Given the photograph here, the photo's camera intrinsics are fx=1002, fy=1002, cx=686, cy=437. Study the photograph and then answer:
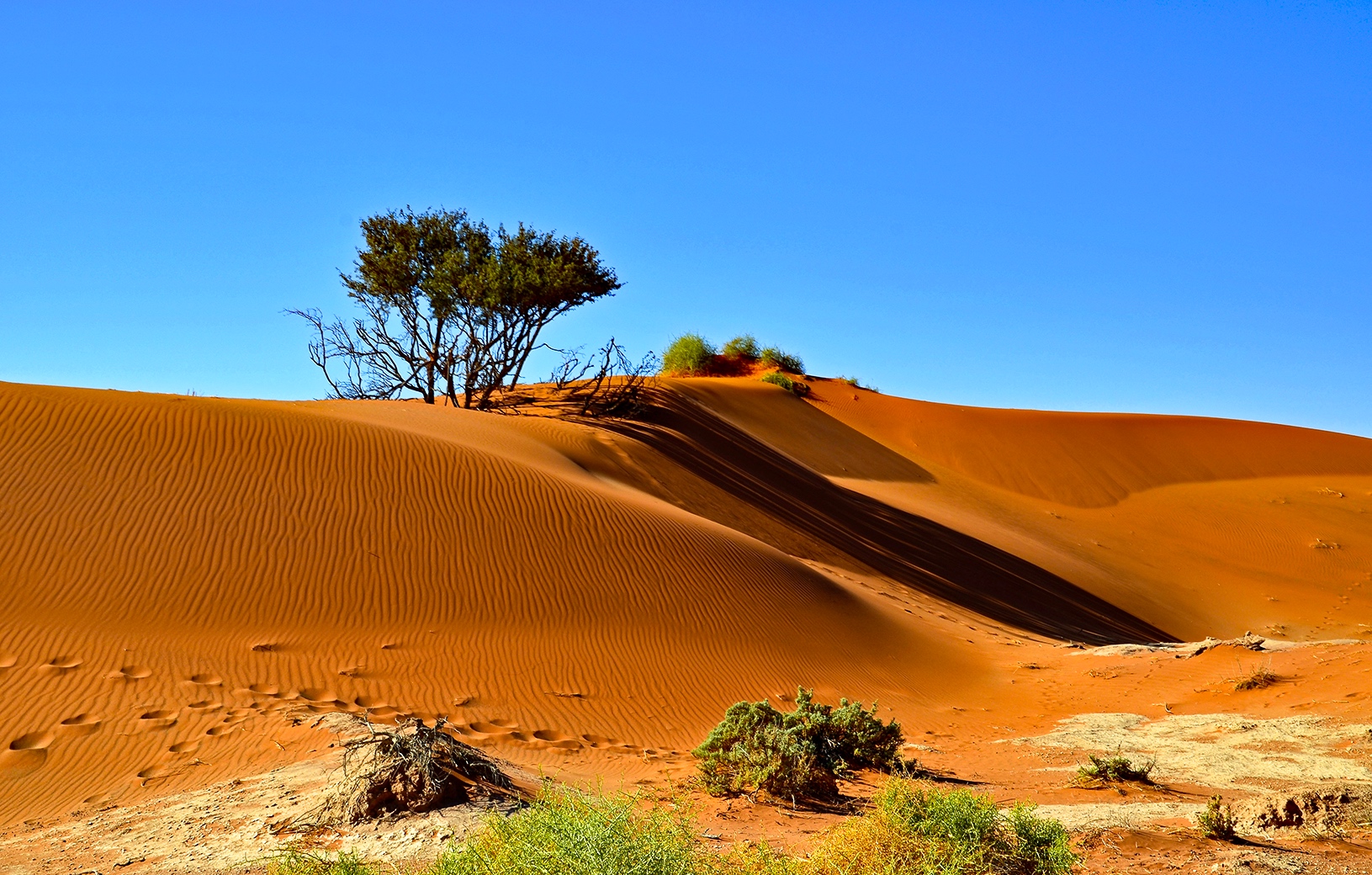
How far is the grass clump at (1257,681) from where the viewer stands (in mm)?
10727

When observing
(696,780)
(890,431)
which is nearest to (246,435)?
(696,780)

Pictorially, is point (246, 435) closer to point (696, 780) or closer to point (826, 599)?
point (826, 599)

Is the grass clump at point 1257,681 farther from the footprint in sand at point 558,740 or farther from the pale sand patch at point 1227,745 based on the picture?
the footprint in sand at point 558,740

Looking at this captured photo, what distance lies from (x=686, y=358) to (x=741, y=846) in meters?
43.3

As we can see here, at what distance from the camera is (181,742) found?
7695 millimetres

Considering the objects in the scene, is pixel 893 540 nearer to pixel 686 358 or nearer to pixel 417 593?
pixel 417 593

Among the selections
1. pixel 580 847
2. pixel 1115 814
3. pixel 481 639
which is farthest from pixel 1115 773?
pixel 481 639

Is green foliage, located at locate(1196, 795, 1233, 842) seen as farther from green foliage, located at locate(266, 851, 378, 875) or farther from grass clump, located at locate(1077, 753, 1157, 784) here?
green foliage, located at locate(266, 851, 378, 875)

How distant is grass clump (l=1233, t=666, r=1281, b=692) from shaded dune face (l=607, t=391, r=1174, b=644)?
7.25 meters

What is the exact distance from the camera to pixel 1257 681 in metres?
10.8

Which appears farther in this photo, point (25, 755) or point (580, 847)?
point (25, 755)

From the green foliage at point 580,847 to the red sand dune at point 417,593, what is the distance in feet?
13.2

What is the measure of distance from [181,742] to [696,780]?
3984mm

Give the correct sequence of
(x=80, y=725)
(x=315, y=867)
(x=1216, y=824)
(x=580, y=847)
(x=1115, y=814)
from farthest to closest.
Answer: (x=80, y=725) < (x=1115, y=814) < (x=1216, y=824) < (x=315, y=867) < (x=580, y=847)
